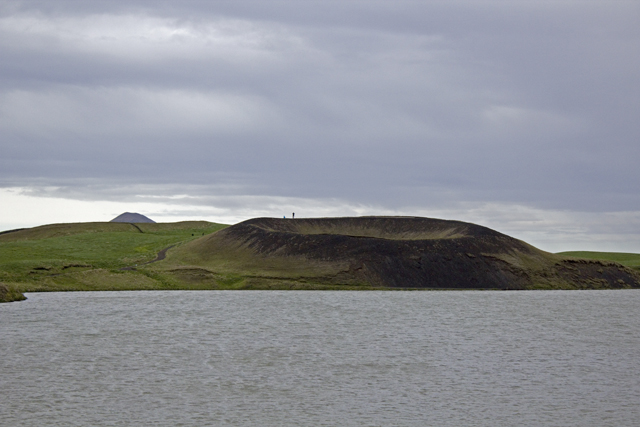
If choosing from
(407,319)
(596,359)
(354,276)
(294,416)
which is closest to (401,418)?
(294,416)

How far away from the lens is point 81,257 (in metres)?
103

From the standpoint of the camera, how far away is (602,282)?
110 metres

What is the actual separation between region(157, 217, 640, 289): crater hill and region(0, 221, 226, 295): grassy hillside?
543 centimetres

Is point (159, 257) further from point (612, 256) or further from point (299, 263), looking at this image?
point (612, 256)

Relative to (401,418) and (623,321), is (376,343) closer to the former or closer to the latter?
(401,418)

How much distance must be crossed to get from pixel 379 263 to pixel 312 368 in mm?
68465

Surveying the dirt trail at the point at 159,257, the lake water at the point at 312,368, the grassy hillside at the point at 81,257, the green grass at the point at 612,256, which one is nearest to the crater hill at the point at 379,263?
the dirt trail at the point at 159,257

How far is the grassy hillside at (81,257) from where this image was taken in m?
82.9

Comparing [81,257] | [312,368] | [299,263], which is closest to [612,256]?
[299,263]

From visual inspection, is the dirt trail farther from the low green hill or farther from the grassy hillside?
the grassy hillside

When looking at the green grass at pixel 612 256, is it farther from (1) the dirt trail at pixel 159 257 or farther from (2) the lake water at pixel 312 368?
(2) the lake water at pixel 312 368

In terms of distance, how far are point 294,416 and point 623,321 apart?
42.8m

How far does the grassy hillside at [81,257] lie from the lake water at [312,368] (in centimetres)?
2427

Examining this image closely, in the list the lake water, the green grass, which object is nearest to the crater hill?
the lake water
